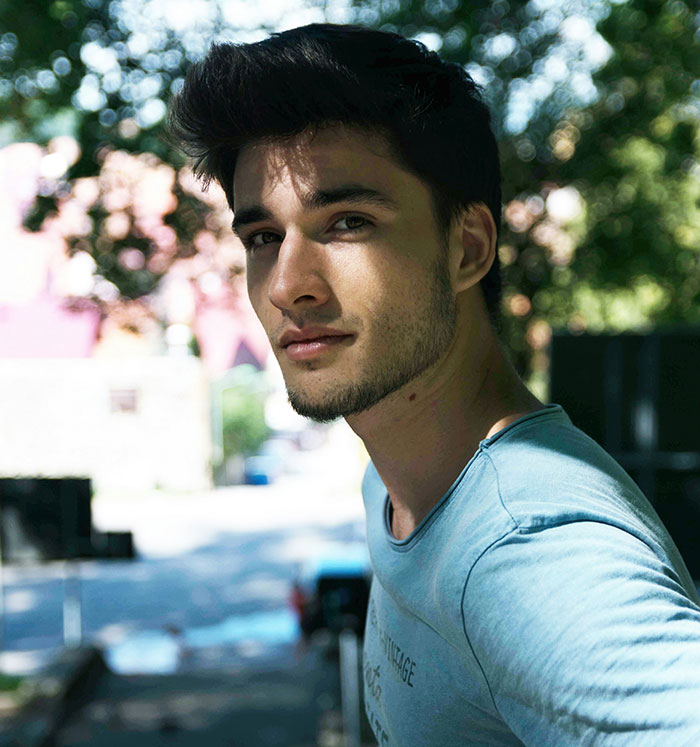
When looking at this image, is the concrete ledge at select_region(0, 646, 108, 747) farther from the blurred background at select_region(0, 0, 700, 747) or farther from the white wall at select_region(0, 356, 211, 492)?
the white wall at select_region(0, 356, 211, 492)

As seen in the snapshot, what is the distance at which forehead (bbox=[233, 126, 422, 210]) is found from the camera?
99 cm

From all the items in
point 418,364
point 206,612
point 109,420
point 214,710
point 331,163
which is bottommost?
point 206,612

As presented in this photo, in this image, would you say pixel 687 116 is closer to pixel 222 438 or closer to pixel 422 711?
pixel 422 711

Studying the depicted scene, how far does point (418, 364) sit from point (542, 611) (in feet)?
1.31

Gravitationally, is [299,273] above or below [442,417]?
above

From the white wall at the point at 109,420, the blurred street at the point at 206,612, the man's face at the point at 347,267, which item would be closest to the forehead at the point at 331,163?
the man's face at the point at 347,267

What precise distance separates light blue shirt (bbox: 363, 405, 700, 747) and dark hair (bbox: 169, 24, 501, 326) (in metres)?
0.33

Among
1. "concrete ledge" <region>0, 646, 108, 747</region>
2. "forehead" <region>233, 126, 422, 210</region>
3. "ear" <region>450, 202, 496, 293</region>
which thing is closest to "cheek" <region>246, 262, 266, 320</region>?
"forehead" <region>233, 126, 422, 210</region>

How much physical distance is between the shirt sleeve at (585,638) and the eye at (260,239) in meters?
0.50

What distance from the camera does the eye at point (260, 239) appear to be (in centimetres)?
107

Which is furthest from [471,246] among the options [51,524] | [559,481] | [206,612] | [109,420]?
[109,420]

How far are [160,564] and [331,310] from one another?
15447mm

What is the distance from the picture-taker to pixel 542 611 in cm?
69

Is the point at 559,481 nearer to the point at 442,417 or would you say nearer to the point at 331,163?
the point at 442,417
